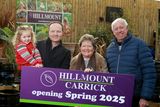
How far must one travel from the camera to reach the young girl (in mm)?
4453

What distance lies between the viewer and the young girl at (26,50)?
4.45m

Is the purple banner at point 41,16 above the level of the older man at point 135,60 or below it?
above

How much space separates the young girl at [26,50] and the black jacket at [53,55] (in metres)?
0.07

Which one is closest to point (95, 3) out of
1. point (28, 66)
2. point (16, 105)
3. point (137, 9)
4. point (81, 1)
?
point (81, 1)

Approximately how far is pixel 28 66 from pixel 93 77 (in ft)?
2.56

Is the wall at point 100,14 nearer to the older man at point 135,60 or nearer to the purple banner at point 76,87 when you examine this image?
the purple banner at point 76,87

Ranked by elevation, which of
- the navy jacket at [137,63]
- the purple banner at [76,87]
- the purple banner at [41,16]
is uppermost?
the purple banner at [41,16]

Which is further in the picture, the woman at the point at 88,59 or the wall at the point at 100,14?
the wall at the point at 100,14

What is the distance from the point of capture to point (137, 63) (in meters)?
4.32

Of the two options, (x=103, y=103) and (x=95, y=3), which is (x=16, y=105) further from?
(x=95, y=3)

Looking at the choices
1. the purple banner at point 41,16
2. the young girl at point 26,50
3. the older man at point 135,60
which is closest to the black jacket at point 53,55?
the young girl at point 26,50

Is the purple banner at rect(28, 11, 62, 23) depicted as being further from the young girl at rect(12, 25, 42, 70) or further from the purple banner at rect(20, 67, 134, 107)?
the purple banner at rect(20, 67, 134, 107)

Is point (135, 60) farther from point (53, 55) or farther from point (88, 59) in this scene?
point (53, 55)

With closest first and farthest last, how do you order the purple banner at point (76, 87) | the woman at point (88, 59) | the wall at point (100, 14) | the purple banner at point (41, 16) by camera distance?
the woman at point (88, 59) → the purple banner at point (76, 87) → the wall at point (100, 14) → the purple banner at point (41, 16)
